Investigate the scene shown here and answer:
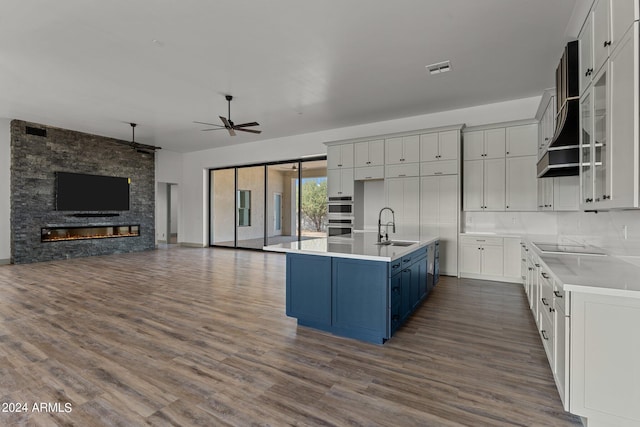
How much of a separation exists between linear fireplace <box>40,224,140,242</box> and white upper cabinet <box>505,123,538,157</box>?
976 cm

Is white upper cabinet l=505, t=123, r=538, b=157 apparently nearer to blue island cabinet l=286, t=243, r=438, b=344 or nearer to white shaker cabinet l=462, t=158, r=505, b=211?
white shaker cabinet l=462, t=158, r=505, b=211

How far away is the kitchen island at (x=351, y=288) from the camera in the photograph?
9.41ft

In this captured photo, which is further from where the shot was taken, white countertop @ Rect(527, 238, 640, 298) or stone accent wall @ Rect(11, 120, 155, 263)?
stone accent wall @ Rect(11, 120, 155, 263)

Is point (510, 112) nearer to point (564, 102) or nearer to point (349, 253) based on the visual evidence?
point (564, 102)

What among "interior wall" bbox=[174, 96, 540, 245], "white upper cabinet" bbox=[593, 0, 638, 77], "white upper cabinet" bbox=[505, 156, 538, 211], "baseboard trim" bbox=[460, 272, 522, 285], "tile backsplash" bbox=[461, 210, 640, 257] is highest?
"interior wall" bbox=[174, 96, 540, 245]

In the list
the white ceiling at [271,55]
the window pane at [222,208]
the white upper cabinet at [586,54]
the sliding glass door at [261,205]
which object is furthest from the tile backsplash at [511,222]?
the window pane at [222,208]

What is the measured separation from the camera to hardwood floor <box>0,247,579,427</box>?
1926mm

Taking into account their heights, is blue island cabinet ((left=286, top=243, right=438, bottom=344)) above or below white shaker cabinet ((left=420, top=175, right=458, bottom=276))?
below

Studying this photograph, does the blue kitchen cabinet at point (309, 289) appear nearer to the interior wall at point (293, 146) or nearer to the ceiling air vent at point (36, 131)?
the interior wall at point (293, 146)

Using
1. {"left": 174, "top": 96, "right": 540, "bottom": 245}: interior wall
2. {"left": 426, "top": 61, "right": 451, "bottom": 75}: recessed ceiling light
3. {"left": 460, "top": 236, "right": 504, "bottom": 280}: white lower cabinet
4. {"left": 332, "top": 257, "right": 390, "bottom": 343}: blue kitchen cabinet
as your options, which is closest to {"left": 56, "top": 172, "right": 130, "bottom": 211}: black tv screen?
{"left": 174, "top": 96, "right": 540, "bottom": 245}: interior wall

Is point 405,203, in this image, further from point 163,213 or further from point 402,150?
point 163,213

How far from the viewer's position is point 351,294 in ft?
9.86

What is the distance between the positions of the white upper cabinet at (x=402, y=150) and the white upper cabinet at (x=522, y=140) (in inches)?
59.8

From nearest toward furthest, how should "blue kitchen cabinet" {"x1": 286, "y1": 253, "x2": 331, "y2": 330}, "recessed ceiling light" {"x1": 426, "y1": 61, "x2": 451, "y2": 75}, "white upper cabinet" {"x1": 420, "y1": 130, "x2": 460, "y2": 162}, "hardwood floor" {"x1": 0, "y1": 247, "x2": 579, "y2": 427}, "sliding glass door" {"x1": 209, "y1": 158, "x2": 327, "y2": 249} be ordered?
"hardwood floor" {"x1": 0, "y1": 247, "x2": 579, "y2": 427} < "blue kitchen cabinet" {"x1": 286, "y1": 253, "x2": 331, "y2": 330} < "recessed ceiling light" {"x1": 426, "y1": 61, "x2": 451, "y2": 75} < "white upper cabinet" {"x1": 420, "y1": 130, "x2": 460, "y2": 162} < "sliding glass door" {"x1": 209, "y1": 158, "x2": 327, "y2": 249}
